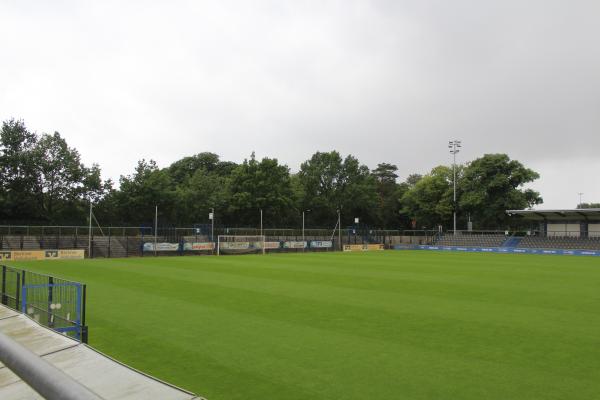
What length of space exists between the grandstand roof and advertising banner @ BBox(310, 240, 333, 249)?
27.4 metres

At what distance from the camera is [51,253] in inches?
1474

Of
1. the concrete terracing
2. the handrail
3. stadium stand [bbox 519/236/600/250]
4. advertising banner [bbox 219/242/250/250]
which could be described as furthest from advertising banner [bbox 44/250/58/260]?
stadium stand [bbox 519/236/600/250]

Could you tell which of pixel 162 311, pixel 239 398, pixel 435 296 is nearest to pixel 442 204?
pixel 435 296

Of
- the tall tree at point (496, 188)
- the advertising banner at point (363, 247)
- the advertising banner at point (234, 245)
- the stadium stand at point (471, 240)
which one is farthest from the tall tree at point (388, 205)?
the advertising banner at point (234, 245)

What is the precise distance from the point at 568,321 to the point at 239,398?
1001 cm

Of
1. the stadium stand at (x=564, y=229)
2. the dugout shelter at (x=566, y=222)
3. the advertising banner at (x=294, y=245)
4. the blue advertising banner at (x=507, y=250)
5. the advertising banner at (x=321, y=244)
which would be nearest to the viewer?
the advertising banner at (x=294, y=245)

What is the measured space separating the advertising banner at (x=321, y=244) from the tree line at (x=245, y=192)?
16.6 metres

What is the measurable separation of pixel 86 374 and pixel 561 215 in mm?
73067

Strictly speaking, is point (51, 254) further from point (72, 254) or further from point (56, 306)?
point (56, 306)

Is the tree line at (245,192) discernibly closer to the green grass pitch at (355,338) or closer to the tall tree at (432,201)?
the tall tree at (432,201)

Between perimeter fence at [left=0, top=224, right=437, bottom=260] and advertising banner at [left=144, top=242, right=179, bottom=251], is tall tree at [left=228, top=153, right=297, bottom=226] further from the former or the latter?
advertising banner at [left=144, top=242, right=179, bottom=251]

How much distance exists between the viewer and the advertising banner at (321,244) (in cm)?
5578

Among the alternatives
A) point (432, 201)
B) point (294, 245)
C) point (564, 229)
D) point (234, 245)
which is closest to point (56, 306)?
point (234, 245)

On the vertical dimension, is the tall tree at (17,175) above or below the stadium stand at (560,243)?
above
